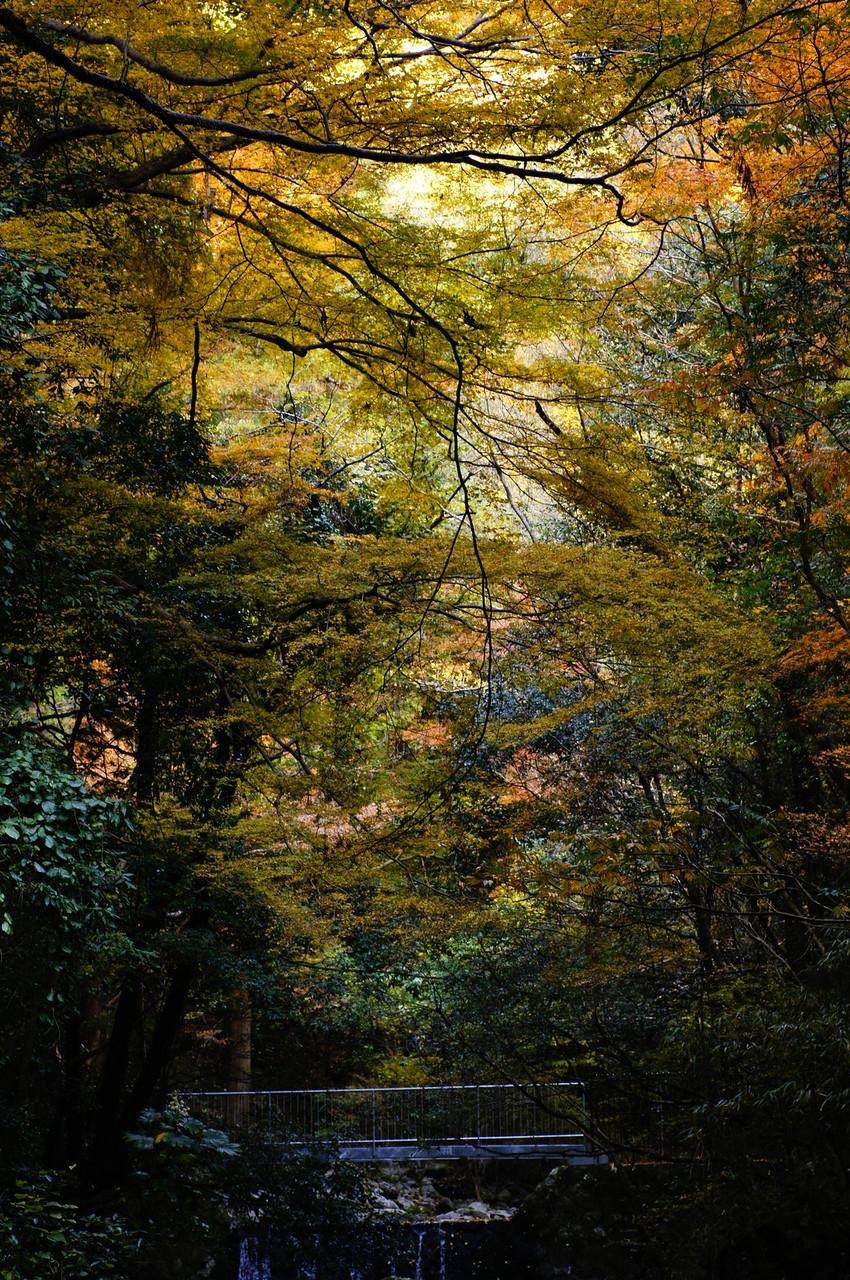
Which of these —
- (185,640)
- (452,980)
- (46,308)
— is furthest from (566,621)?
(452,980)

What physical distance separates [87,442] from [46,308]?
73.0 inches

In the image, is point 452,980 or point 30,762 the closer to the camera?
point 30,762

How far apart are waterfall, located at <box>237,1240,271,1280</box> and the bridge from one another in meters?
0.93

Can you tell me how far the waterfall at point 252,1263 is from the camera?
28.5 feet

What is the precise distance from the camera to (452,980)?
8.99 metres

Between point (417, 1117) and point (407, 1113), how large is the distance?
43 centimetres

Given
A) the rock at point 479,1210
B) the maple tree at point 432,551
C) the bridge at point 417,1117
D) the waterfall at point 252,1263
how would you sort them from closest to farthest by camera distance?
the maple tree at point 432,551, the waterfall at point 252,1263, the bridge at point 417,1117, the rock at point 479,1210

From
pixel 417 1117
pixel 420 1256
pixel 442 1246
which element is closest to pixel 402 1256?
pixel 420 1256

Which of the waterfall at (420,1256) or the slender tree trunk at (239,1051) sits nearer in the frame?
the waterfall at (420,1256)

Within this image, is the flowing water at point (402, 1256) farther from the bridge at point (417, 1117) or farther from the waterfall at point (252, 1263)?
the bridge at point (417, 1117)

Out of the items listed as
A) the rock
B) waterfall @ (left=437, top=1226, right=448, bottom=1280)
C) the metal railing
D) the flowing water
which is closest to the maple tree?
the metal railing

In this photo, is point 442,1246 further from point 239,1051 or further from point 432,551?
point 432,551

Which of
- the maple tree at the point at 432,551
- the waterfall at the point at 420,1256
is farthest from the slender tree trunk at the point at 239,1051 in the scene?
the waterfall at the point at 420,1256

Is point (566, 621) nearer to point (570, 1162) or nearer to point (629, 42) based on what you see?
point (629, 42)
